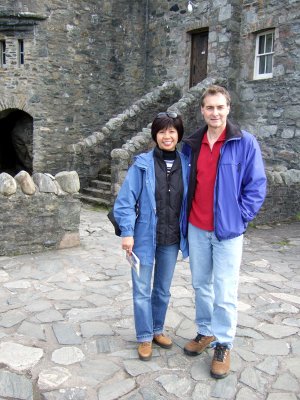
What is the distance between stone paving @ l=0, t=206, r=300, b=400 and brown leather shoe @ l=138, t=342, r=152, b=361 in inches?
2.2

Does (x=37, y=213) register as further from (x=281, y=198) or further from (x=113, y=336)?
(x=281, y=198)

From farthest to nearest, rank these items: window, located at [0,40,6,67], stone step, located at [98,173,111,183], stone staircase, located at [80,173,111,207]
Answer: window, located at [0,40,6,67] → stone step, located at [98,173,111,183] → stone staircase, located at [80,173,111,207]

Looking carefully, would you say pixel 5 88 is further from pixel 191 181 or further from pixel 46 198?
pixel 191 181

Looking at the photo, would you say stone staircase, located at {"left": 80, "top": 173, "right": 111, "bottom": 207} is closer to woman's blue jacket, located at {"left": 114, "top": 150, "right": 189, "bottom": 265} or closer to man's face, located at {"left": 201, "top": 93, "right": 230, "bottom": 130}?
woman's blue jacket, located at {"left": 114, "top": 150, "right": 189, "bottom": 265}

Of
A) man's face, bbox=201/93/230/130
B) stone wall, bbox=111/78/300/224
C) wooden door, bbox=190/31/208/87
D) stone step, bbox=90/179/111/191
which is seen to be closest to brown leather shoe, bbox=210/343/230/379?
man's face, bbox=201/93/230/130

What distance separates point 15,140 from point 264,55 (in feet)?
26.4

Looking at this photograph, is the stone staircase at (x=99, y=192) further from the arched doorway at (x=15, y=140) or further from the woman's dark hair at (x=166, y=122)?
the woman's dark hair at (x=166, y=122)

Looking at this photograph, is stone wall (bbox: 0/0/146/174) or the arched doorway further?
the arched doorway

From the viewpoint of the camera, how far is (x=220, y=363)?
2.97 meters

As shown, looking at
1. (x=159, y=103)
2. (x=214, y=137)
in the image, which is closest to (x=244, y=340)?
(x=214, y=137)

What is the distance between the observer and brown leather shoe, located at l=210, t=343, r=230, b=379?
116 inches

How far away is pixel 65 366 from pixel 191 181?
1.61m

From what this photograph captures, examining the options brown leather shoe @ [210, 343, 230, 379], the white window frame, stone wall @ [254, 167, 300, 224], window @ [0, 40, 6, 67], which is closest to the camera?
brown leather shoe @ [210, 343, 230, 379]

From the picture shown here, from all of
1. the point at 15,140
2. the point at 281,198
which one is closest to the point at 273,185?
the point at 281,198
